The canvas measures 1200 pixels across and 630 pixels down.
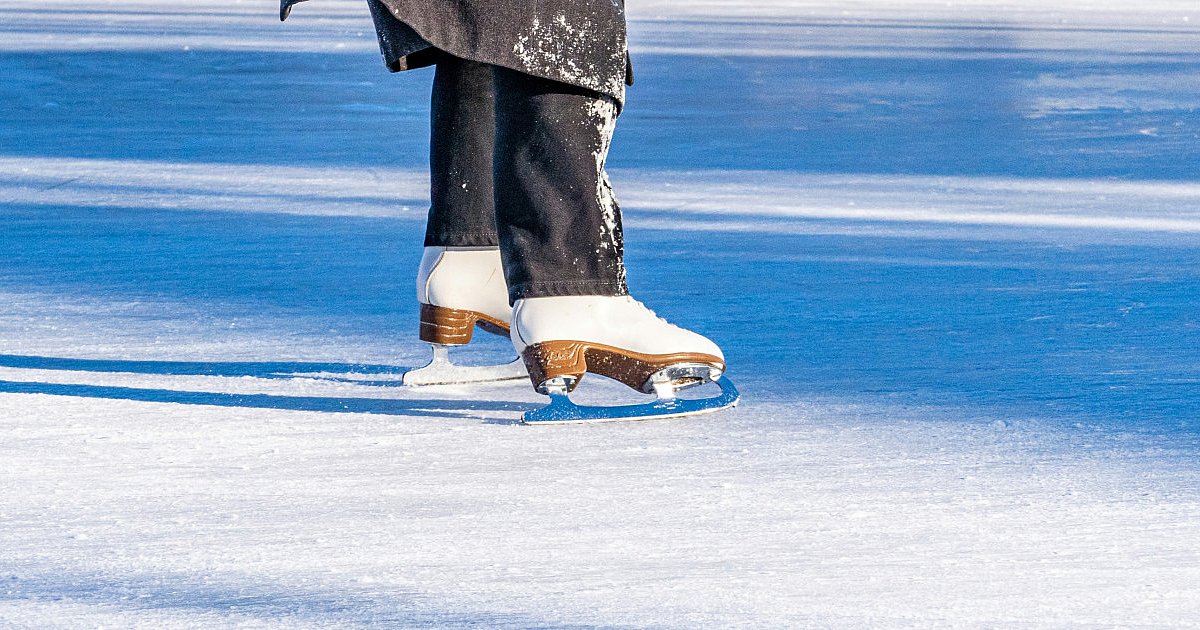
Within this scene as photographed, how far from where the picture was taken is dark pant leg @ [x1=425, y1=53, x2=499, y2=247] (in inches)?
78.0

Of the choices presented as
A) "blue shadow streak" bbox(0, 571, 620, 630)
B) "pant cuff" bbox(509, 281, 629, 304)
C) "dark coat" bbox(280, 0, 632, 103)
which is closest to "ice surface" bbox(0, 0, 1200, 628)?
"blue shadow streak" bbox(0, 571, 620, 630)

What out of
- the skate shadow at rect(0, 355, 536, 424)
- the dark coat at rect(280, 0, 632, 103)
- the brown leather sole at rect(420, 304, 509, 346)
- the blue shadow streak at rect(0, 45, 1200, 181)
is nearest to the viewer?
the dark coat at rect(280, 0, 632, 103)

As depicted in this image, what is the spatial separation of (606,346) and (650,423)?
9 centimetres

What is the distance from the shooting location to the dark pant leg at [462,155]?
1981 mm

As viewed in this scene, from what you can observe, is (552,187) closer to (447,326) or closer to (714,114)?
(447,326)

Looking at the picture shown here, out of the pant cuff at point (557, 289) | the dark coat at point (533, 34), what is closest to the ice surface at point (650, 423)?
the pant cuff at point (557, 289)

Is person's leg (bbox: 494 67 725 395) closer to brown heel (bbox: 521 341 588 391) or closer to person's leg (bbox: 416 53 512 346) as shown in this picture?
brown heel (bbox: 521 341 588 391)

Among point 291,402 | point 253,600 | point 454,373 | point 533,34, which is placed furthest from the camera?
→ point 454,373

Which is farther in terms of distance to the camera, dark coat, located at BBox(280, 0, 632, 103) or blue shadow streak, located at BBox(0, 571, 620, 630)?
dark coat, located at BBox(280, 0, 632, 103)

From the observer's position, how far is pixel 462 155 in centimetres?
201

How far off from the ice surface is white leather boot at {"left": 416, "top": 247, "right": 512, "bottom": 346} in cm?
7

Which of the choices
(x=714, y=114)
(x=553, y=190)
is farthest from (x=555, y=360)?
(x=714, y=114)

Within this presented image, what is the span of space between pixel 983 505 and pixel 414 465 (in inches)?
19.1

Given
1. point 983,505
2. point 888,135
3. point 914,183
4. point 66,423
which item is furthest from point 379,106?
point 983,505
